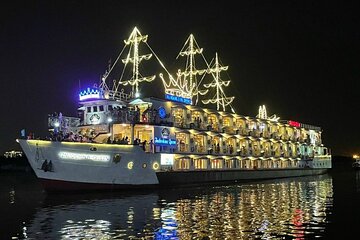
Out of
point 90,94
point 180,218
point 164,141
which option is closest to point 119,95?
point 90,94

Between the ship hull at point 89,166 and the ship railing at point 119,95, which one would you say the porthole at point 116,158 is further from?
the ship railing at point 119,95

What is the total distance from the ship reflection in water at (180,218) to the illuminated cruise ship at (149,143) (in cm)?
424

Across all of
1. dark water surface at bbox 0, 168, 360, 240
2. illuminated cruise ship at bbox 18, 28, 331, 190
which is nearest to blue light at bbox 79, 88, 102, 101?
illuminated cruise ship at bbox 18, 28, 331, 190

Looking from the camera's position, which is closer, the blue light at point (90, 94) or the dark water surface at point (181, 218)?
the dark water surface at point (181, 218)

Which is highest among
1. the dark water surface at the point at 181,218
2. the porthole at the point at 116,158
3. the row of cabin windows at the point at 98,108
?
the row of cabin windows at the point at 98,108

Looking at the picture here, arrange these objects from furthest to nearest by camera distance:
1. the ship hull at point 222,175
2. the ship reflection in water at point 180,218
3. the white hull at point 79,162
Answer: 1. the ship hull at point 222,175
2. the white hull at point 79,162
3. the ship reflection in water at point 180,218

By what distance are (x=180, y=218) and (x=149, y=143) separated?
63.5 ft

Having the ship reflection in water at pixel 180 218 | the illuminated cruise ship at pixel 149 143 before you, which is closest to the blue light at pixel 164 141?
the illuminated cruise ship at pixel 149 143

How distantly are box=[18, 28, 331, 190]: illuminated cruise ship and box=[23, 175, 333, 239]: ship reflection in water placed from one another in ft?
13.9

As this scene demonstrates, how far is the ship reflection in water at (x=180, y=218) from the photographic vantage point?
16.2m

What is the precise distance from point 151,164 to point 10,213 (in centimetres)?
1590

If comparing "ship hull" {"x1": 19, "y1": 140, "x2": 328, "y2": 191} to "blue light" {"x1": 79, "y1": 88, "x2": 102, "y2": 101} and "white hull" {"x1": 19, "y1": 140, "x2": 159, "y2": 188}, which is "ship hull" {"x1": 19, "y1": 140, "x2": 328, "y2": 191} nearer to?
"white hull" {"x1": 19, "y1": 140, "x2": 159, "y2": 188}

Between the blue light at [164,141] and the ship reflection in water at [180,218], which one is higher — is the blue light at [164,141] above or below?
above

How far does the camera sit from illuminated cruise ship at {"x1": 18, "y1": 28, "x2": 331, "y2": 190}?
108ft
